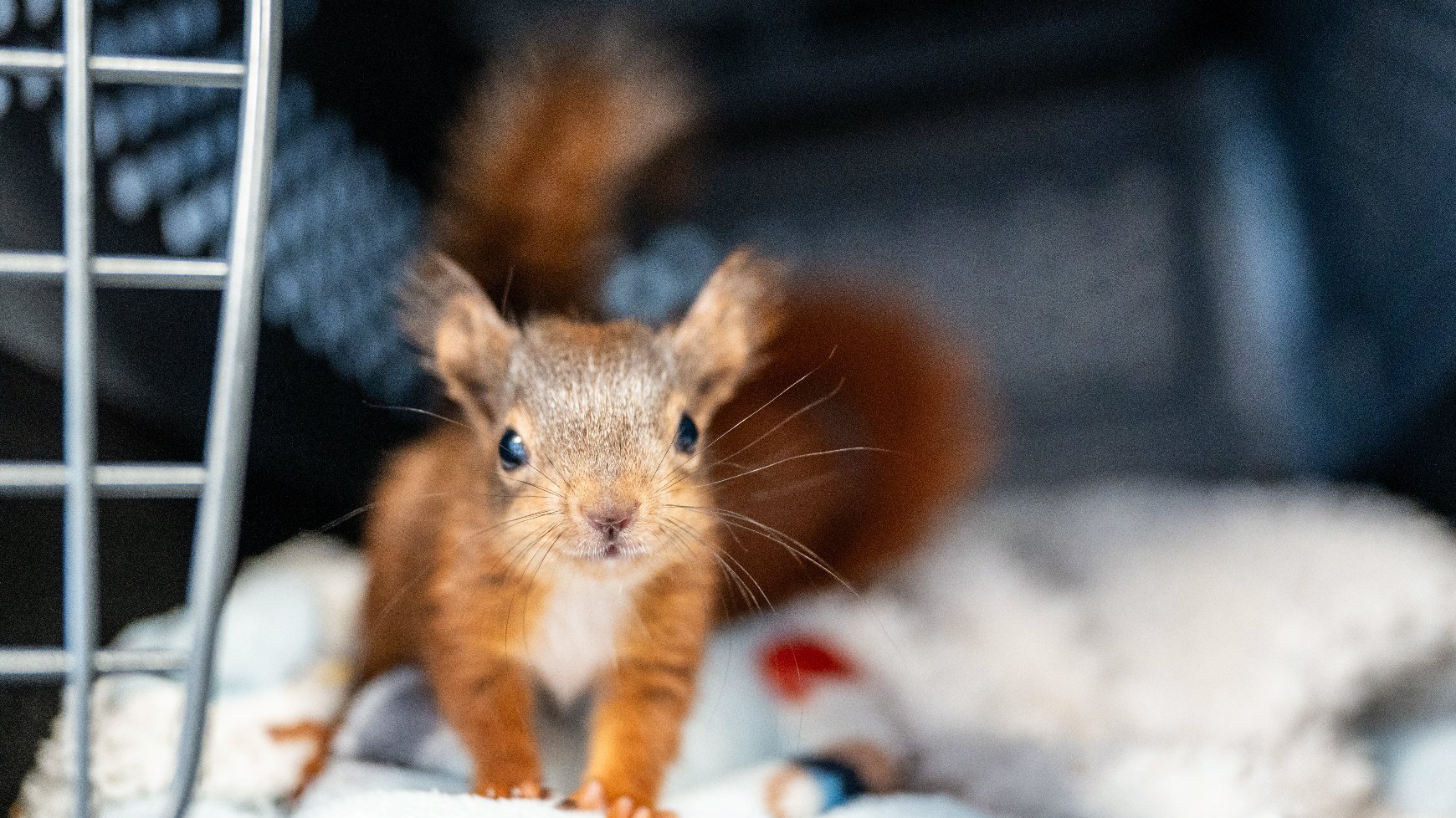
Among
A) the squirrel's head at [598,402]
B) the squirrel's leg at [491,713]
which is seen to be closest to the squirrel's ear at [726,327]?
the squirrel's head at [598,402]

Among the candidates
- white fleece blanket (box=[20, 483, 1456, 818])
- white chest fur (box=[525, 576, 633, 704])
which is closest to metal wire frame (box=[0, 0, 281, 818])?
white fleece blanket (box=[20, 483, 1456, 818])

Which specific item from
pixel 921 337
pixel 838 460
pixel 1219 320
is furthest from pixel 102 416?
pixel 1219 320

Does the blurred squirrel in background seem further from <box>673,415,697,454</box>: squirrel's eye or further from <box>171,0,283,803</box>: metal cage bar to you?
<box>171,0,283,803</box>: metal cage bar

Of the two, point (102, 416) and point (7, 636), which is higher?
point (102, 416)

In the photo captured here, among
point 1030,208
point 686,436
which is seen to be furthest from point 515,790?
point 1030,208

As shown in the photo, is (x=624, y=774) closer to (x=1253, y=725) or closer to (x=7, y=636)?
(x=7, y=636)

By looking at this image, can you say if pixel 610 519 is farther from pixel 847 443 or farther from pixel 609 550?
pixel 847 443
